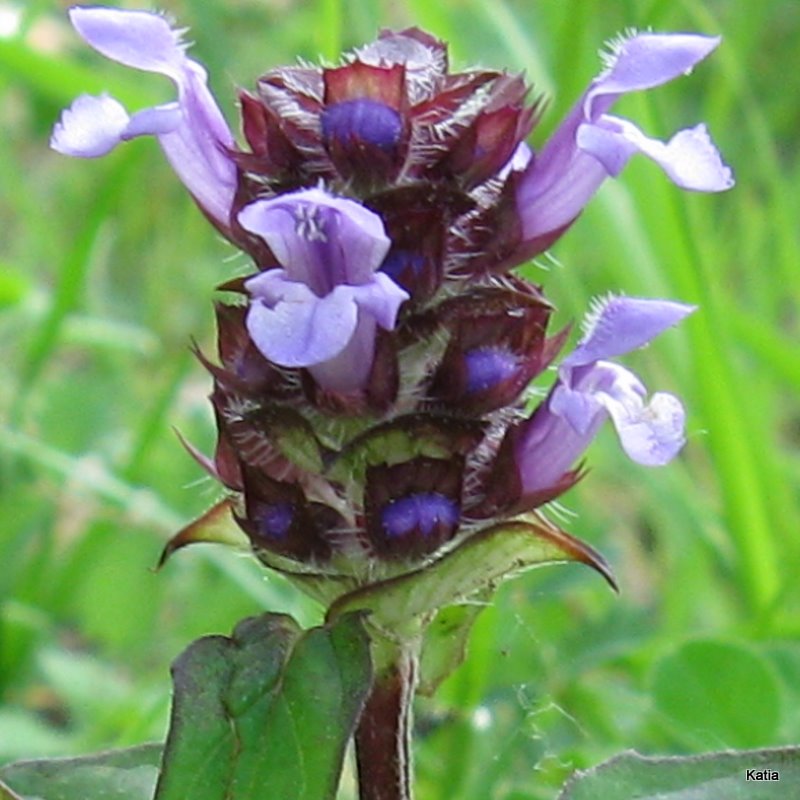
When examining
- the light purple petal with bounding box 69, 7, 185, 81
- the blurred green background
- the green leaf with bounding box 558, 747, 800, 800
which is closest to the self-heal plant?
the light purple petal with bounding box 69, 7, 185, 81

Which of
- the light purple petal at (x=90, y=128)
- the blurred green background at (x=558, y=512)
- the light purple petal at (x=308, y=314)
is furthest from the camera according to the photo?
the blurred green background at (x=558, y=512)

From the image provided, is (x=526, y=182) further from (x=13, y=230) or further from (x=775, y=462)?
(x=13, y=230)

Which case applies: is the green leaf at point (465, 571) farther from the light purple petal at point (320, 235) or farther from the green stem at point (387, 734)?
the light purple petal at point (320, 235)

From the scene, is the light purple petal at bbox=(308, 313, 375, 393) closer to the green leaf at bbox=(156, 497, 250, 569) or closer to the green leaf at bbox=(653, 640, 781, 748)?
the green leaf at bbox=(156, 497, 250, 569)

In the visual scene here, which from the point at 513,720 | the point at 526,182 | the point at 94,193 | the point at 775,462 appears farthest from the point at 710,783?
the point at 94,193

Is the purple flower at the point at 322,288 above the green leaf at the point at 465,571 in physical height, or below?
above

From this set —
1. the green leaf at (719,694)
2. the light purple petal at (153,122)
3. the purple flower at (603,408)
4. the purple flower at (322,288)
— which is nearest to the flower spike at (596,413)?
the purple flower at (603,408)

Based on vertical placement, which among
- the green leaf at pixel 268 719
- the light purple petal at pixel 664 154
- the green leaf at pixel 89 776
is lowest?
the green leaf at pixel 89 776

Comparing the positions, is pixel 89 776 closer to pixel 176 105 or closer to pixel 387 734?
pixel 387 734
